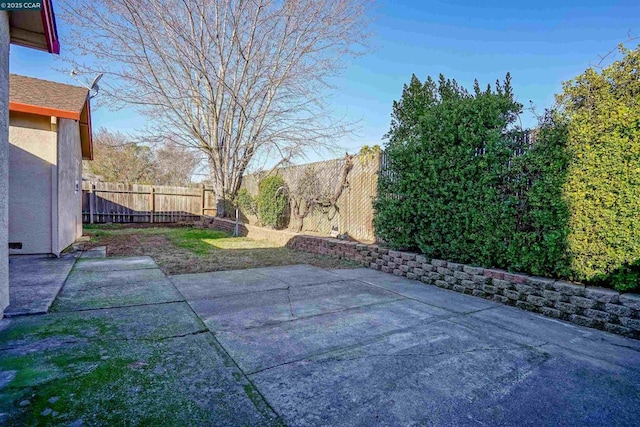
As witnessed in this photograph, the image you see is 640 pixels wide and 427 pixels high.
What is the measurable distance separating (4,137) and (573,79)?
6103 mm

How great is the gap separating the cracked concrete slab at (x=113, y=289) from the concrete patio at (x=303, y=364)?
0.05m

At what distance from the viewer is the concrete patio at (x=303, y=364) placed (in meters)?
1.82

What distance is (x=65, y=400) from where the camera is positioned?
72.1 inches

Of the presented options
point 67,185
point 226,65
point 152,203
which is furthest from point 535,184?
point 152,203

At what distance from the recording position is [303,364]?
2.35 m

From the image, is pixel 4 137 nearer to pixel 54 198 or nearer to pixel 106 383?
pixel 106 383

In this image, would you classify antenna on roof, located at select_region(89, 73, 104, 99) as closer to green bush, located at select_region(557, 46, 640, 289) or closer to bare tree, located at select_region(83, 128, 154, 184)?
bare tree, located at select_region(83, 128, 154, 184)

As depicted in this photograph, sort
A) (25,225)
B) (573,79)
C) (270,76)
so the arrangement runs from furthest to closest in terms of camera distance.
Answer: (270,76) < (25,225) < (573,79)

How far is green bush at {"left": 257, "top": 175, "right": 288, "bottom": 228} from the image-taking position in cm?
1009

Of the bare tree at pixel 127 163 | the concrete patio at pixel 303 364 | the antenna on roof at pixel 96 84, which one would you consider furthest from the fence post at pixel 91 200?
the concrete patio at pixel 303 364

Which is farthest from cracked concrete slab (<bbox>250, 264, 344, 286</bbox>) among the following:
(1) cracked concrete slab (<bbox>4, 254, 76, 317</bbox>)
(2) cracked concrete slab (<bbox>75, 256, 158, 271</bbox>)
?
(1) cracked concrete slab (<bbox>4, 254, 76, 317</bbox>)

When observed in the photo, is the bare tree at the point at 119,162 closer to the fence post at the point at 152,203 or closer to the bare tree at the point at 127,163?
the bare tree at the point at 127,163

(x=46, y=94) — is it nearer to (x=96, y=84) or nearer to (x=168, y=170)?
(x=96, y=84)

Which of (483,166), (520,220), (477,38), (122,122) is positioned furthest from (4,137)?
(122,122)
